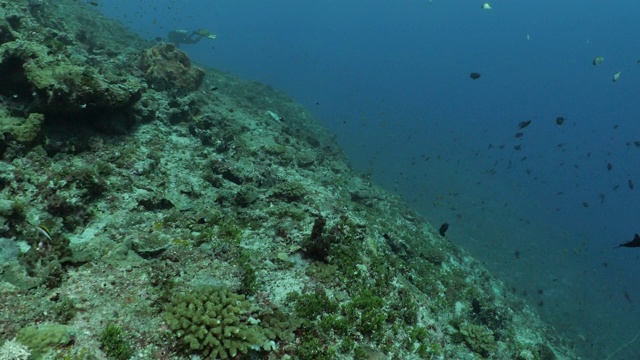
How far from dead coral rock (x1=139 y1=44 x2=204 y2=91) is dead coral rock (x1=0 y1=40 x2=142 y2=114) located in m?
9.52

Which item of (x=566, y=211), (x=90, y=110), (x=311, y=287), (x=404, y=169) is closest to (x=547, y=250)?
(x=404, y=169)

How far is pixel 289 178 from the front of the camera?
16.4 metres

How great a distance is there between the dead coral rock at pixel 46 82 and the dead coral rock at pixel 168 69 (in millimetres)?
9521

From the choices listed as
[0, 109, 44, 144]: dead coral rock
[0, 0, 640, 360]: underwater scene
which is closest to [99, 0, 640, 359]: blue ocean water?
[0, 0, 640, 360]: underwater scene

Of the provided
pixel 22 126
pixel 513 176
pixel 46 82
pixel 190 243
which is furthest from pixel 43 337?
pixel 513 176

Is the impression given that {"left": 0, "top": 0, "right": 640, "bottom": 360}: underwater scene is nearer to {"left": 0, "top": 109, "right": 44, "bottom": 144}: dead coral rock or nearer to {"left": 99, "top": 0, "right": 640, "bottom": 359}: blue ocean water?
{"left": 0, "top": 109, "right": 44, "bottom": 144}: dead coral rock

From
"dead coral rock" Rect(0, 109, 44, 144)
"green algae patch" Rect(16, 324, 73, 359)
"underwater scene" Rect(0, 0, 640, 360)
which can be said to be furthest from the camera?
"dead coral rock" Rect(0, 109, 44, 144)

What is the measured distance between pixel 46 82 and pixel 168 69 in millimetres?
12092

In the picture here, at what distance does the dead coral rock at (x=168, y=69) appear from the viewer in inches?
836

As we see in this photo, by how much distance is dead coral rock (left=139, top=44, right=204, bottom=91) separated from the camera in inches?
836

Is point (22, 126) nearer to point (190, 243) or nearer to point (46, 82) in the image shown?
point (46, 82)

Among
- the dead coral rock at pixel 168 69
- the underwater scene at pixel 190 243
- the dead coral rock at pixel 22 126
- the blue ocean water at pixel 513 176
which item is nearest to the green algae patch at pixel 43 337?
the underwater scene at pixel 190 243

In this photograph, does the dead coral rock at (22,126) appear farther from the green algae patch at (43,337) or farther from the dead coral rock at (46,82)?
the green algae patch at (43,337)

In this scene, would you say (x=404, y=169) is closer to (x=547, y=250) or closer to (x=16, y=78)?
(x=547, y=250)
